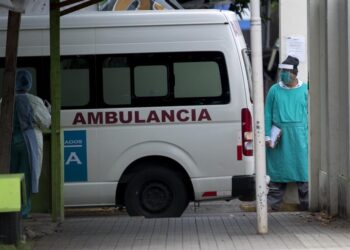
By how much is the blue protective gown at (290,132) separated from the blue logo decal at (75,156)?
2.51 metres

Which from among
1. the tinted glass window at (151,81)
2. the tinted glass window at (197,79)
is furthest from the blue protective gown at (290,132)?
the tinted glass window at (151,81)

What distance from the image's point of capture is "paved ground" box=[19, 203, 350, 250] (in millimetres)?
8000

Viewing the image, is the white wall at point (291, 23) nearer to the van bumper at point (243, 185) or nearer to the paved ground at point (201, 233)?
the van bumper at point (243, 185)

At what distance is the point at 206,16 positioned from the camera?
33.8 ft

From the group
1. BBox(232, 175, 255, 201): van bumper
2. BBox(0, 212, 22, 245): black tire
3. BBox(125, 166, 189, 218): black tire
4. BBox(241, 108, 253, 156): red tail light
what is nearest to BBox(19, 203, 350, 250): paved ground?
BBox(232, 175, 255, 201): van bumper

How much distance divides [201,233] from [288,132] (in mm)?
2705

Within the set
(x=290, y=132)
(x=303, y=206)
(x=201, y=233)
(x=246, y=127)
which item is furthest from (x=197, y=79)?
(x=201, y=233)

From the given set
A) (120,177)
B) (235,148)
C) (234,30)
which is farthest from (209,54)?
(120,177)

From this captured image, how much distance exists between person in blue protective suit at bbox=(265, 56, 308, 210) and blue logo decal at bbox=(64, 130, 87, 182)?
2496 millimetres

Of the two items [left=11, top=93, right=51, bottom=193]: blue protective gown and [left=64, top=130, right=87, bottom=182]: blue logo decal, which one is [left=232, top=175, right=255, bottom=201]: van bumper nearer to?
[left=64, top=130, right=87, bottom=182]: blue logo decal

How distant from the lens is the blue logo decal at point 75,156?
10242mm

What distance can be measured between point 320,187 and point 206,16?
104 inches

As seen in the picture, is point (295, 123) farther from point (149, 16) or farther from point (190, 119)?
point (149, 16)

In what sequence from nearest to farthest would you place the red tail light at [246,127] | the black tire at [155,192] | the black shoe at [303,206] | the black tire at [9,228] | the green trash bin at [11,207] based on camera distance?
the green trash bin at [11,207], the black tire at [9,228], the red tail light at [246,127], the black tire at [155,192], the black shoe at [303,206]
